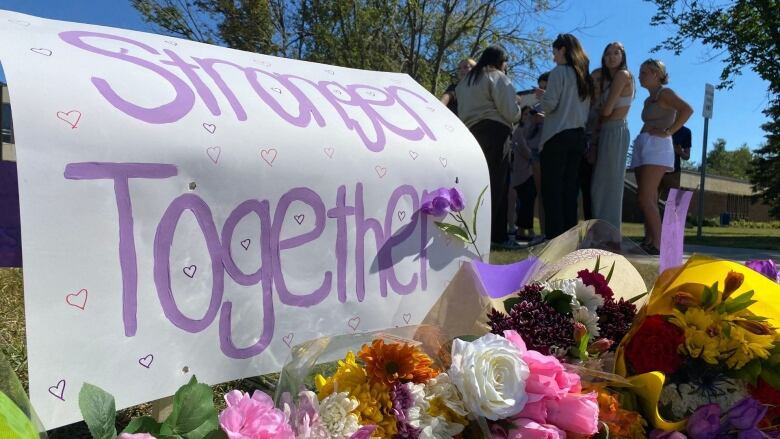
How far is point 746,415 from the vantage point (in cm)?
81

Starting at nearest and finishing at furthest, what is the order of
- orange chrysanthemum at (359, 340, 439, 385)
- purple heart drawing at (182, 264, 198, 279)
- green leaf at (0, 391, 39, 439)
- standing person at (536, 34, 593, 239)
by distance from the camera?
green leaf at (0, 391, 39, 439)
orange chrysanthemum at (359, 340, 439, 385)
purple heart drawing at (182, 264, 198, 279)
standing person at (536, 34, 593, 239)

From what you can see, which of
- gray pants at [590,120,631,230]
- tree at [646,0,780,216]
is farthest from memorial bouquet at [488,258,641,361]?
tree at [646,0,780,216]

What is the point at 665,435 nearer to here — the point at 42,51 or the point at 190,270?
the point at 190,270

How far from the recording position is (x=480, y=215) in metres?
1.48

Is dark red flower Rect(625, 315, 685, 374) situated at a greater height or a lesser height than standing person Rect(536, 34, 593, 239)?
lesser

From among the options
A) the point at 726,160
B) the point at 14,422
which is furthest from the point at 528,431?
the point at 726,160

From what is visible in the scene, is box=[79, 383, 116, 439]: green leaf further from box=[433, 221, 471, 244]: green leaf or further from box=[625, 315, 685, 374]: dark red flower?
box=[433, 221, 471, 244]: green leaf

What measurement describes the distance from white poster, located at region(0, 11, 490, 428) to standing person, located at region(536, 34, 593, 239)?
2.55 m

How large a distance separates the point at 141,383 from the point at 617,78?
3.61 m

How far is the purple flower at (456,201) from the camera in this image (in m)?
1.37

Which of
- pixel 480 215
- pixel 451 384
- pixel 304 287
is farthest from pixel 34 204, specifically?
pixel 480 215

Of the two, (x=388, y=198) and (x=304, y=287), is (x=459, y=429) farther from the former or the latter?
(x=388, y=198)

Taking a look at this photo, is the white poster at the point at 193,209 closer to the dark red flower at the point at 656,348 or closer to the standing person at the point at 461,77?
the dark red flower at the point at 656,348

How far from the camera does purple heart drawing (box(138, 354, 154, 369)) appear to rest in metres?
0.89
